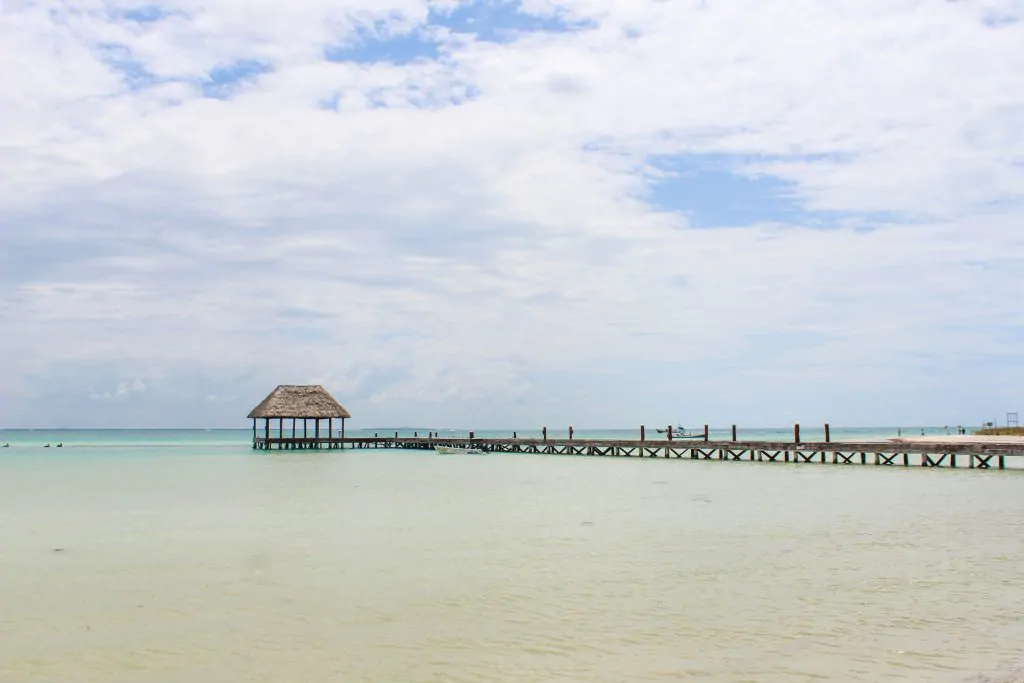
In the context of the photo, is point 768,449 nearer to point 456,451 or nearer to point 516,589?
point 456,451

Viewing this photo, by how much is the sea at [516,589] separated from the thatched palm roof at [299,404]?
30948 millimetres

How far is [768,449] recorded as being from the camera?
4606 centimetres

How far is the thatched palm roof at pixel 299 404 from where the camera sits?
186 ft

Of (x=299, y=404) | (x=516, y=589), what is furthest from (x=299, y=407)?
(x=516, y=589)

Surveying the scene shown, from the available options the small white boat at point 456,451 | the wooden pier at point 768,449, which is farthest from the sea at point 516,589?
the small white boat at point 456,451

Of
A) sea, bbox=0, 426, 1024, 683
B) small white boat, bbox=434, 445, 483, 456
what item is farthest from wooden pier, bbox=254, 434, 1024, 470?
sea, bbox=0, 426, 1024, 683

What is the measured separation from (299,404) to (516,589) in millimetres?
47440

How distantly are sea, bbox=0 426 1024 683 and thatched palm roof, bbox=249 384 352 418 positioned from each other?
3095 cm

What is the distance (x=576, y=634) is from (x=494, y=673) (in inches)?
64.5

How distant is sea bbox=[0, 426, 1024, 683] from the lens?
28.9 ft

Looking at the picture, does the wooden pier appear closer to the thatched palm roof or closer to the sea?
the thatched palm roof

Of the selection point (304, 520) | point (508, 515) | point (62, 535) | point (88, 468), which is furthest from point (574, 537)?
point (88, 468)

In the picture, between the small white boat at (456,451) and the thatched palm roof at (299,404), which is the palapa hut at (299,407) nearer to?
the thatched palm roof at (299,404)

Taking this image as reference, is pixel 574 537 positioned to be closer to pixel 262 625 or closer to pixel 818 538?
pixel 818 538
